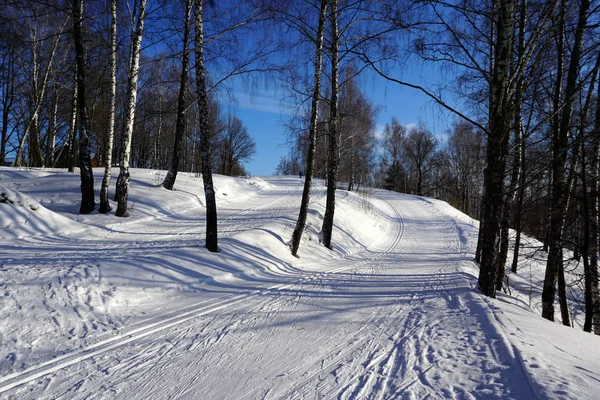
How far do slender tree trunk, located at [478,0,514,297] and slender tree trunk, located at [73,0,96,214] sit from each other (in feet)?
34.2

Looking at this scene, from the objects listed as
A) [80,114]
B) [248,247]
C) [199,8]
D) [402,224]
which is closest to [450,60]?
[199,8]

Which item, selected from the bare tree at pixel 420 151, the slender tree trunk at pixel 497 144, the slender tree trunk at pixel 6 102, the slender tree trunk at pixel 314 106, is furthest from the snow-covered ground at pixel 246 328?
the bare tree at pixel 420 151

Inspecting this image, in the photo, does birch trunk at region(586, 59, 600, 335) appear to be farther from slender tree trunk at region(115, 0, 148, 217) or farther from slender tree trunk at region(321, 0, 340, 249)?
slender tree trunk at region(115, 0, 148, 217)

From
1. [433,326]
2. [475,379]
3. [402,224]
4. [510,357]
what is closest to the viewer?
[475,379]

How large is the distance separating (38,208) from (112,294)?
5.61m

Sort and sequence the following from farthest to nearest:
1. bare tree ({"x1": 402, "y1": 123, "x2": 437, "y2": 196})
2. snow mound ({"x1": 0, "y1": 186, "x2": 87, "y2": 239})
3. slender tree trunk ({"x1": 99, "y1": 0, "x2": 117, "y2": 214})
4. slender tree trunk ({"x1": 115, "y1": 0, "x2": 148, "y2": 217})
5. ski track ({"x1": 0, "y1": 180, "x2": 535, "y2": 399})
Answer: bare tree ({"x1": 402, "y1": 123, "x2": 437, "y2": 196}) < slender tree trunk ({"x1": 99, "y1": 0, "x2": 117, "y2": 214}) < slender tree trunk ({"x1": 115, "y1": 0, "x2": 148, "y2": 217}) < snow mound ({"x1": 0, "y1": 186, "x2": 87, "y2": 239}) < ski track ({"x1": 0, "y1": 180, "x2": 535, "y2": 399})

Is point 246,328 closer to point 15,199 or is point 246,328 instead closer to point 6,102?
point 15,199

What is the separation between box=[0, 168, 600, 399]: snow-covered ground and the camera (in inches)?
106

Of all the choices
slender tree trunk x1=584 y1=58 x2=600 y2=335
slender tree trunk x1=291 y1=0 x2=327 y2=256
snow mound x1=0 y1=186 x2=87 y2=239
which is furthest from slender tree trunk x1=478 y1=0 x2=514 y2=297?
snow mound x1=0 y1=186 x2=87 y2=239

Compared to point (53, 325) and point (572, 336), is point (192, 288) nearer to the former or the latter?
point (53, 325)

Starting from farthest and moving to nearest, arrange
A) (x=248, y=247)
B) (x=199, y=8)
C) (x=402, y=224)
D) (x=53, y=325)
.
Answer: (x=402, y=224) → (x=248, y=247) → (x=199, y=8) → (x=53, y=325)

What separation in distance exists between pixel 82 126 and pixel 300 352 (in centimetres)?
998

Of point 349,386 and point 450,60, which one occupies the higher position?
point 450,60

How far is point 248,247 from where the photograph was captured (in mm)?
7762
